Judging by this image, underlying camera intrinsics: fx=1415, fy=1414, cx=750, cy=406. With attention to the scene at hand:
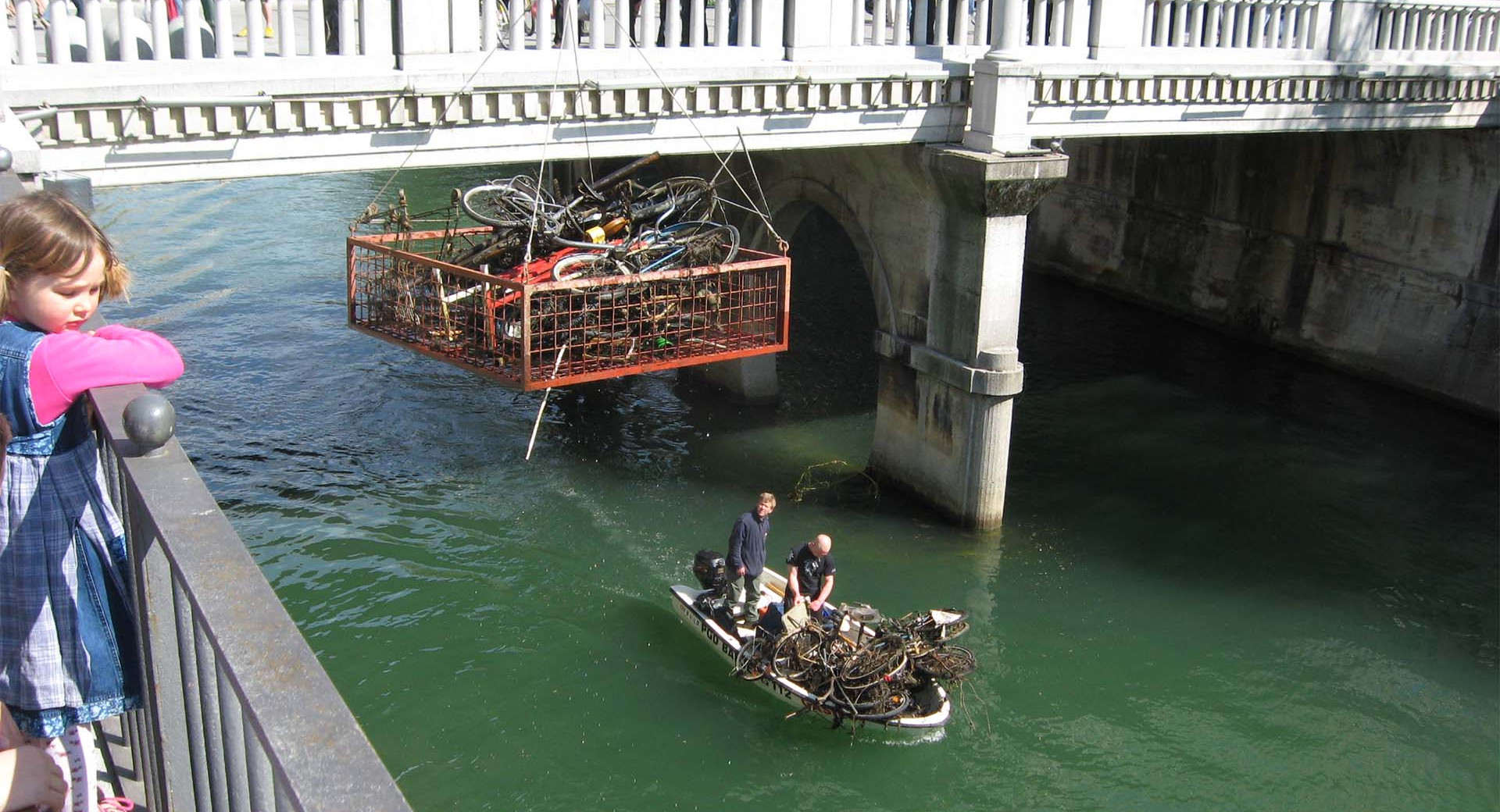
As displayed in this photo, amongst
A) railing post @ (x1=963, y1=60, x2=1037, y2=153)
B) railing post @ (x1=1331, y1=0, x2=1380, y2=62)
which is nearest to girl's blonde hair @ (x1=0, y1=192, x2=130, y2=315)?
railing post @ (x1=963, y1=60, x2=1037, y2=153)

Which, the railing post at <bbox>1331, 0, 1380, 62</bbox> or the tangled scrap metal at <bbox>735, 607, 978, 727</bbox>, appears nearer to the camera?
the tangled scrap metal at <bbox>735, 607, 978, 727</bbox>

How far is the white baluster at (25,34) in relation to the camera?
953 cm

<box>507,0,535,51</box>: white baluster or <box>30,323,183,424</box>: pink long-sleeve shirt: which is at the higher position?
<box>507,0,535,51</box>: white baluster

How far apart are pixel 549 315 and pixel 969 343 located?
17.9 feet

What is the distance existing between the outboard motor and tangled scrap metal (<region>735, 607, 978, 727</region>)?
2.51 feet

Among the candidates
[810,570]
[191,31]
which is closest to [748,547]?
[810,570]

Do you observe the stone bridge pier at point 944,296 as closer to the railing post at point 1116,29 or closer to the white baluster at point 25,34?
the railing post at point 1116,29

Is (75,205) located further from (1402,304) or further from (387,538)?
(1402,304)

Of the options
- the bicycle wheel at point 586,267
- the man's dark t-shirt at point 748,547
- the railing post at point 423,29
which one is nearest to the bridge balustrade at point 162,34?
the railing post at point 423,29

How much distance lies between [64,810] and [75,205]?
1271mm

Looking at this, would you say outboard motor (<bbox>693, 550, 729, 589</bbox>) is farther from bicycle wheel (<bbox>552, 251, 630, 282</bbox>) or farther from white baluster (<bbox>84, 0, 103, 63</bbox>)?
white baluster (<bbox>84, 0, 103, 63</bbox>)

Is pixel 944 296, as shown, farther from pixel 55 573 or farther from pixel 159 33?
pixel 55 573

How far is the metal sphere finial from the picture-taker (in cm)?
234

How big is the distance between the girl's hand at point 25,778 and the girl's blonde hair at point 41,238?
91 cm
